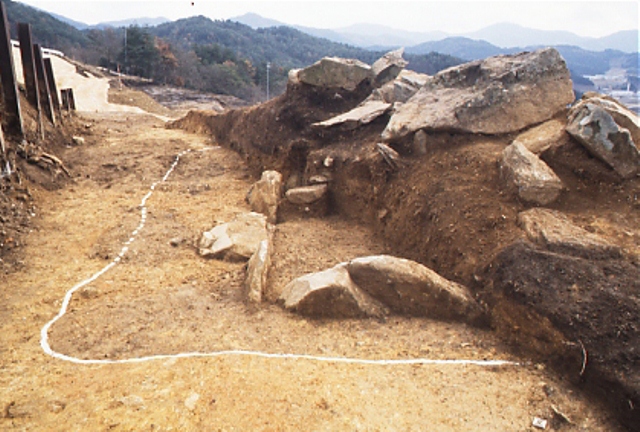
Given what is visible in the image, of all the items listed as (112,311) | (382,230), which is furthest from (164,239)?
(382,230)

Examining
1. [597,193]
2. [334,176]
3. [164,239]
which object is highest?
[597,193]

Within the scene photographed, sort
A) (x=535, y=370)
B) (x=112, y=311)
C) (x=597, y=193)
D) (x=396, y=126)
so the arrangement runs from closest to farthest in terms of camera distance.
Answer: (x=535, y=370)
(x=112, y=311)
(x=597, y=193)
(x=396, y=126)

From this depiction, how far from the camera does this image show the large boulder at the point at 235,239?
568 centimetres

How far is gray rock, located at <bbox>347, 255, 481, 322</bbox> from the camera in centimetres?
415

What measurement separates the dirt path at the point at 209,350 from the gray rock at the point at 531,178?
68.4 inches

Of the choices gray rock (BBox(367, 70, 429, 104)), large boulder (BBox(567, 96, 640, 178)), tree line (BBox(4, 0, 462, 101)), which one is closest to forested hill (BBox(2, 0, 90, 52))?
tree line (BBox(4, 0, 462, 101))

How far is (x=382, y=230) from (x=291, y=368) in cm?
332

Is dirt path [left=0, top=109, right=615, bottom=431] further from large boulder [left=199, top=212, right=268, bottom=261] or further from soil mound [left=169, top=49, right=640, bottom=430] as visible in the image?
soil mound [left=169, top=49, right=640, bottom=430]

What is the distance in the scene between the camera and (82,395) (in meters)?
3.03

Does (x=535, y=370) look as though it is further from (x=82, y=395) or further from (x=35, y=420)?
(x=35, y=420)

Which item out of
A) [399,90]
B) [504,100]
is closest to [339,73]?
[399,90]

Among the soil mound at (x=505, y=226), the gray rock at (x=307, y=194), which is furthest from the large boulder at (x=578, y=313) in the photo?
the gray rock at (x=307, y=194)

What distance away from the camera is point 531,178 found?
15.6 feet

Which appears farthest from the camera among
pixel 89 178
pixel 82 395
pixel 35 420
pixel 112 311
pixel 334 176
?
Result: pixel 89 178
